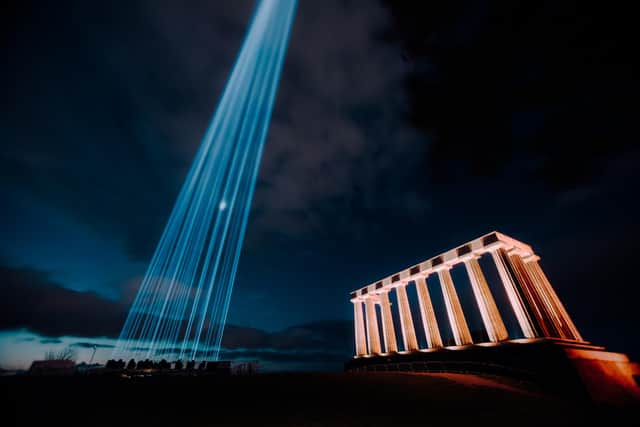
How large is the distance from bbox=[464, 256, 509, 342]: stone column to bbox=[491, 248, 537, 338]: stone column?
1606mm

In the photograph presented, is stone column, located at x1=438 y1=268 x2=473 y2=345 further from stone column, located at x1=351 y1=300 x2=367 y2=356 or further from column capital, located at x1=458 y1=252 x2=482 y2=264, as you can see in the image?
stone column, located at x1=351 y1=300 x2=367 y2=356

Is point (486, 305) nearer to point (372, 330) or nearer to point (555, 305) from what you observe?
point (555, 305)

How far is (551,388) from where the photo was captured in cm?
1828

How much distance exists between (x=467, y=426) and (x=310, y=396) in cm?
565

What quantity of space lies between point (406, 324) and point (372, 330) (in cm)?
764

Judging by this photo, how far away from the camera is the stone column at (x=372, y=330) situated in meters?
38.1

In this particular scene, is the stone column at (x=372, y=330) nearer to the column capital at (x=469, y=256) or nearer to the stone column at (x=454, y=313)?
the stone column at (x=454, y=313)

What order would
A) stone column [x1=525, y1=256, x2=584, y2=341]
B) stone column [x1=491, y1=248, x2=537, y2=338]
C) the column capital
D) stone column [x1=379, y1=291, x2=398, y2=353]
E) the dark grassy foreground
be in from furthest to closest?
stone column [x1=379, y1=291, x2=398, y2=353]
the column capital
stone column [x1=525, y1=256, x2=584, y2=341]
stone column [x1=491, y1=248, x2=537, y2=338]
the dark grassy foreground

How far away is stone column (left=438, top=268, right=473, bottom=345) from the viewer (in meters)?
26.9

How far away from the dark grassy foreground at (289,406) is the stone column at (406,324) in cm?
2007

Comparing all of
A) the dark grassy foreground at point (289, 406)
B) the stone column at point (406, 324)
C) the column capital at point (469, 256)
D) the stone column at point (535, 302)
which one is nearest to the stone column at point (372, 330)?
the stone column at point (406, 324)

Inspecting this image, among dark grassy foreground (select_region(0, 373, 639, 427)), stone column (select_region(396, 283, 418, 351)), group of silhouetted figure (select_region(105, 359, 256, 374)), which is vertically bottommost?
dark grassy foreground (select_region(0, 373, 639, 427))

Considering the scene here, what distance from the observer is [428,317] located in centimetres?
3119

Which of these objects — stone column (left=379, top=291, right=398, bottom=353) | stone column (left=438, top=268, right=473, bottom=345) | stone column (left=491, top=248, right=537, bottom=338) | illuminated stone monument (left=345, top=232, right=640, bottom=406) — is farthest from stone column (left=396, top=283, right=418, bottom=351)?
stone column (left=491, top=248, right=537, bottom=338)
